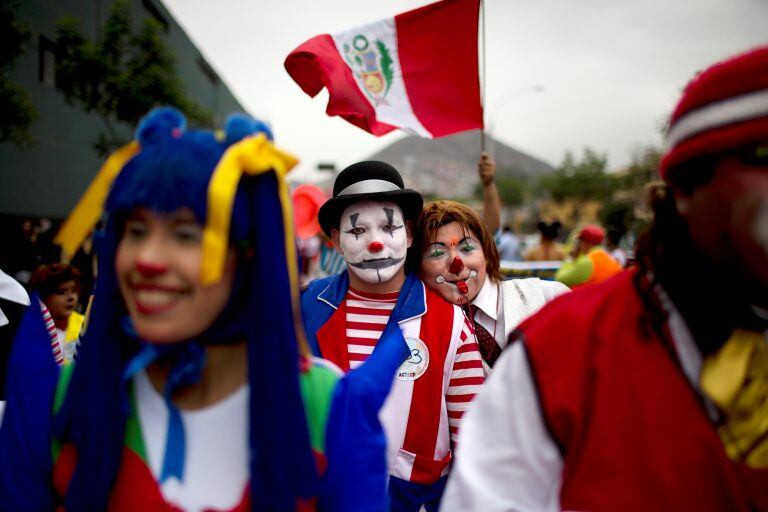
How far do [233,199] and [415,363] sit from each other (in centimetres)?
130

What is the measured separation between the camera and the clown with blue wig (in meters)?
1.15

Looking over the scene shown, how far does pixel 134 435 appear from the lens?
1227mm

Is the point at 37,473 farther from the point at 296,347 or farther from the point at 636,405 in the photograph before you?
the point at 636,405

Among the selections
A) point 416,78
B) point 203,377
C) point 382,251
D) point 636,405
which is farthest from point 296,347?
point 416,78

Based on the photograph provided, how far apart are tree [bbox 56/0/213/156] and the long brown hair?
391 inches

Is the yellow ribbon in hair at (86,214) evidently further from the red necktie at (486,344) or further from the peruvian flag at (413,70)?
the peruvian flag at (413,70)

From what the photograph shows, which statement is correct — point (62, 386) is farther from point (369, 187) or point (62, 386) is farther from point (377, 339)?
point (369, 187)

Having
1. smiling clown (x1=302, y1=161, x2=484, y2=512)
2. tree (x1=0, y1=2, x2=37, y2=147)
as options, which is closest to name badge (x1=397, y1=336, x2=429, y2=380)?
smiling clown (x1=302, y1=161, x2=484, y2=512)

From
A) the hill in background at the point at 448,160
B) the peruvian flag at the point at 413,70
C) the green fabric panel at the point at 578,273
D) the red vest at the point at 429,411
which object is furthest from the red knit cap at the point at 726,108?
the hill in background at the point at 448,160

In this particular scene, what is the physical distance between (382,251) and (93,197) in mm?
1325

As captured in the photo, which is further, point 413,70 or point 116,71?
point 116,71

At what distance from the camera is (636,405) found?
108 centimetres

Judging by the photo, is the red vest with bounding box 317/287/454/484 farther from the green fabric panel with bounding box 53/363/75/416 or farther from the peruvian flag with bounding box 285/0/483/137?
the peruvian flag with bounding box 285/0/483/137

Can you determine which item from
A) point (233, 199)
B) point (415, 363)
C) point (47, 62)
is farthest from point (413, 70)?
point (47, 62)
